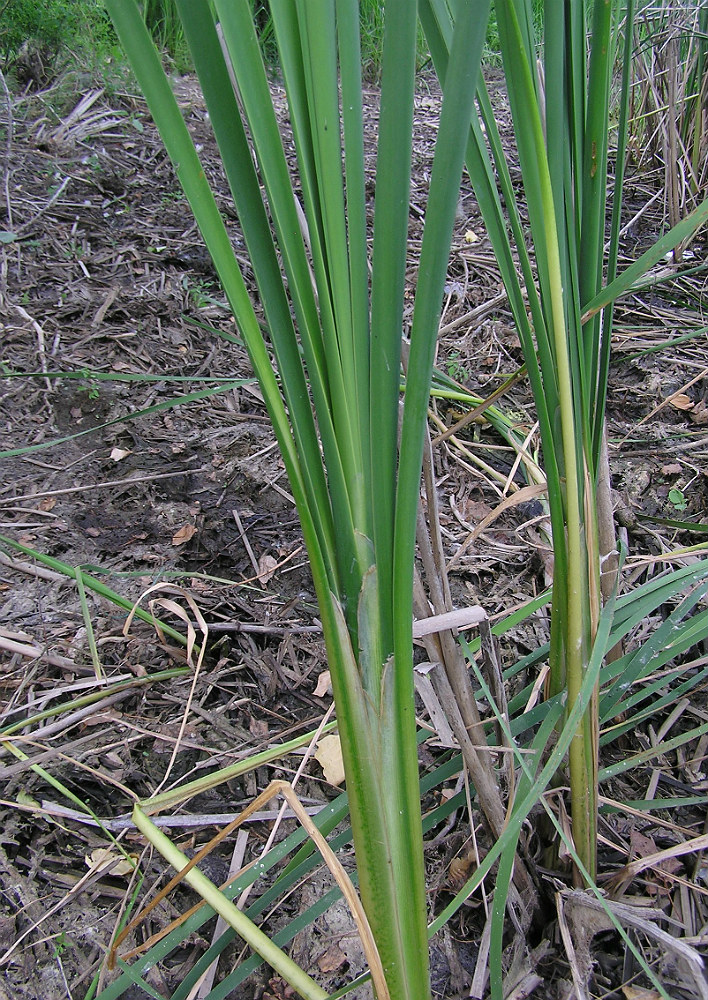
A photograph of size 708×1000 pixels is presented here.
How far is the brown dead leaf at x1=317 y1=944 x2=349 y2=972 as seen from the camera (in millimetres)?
729

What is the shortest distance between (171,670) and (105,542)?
0.33 meters

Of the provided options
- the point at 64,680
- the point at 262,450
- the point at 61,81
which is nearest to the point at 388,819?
the point at 64,680

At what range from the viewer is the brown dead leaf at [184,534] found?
3.98 feet

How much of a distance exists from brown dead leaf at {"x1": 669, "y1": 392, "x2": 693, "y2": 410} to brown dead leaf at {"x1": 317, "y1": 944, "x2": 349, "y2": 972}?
49.2 inches

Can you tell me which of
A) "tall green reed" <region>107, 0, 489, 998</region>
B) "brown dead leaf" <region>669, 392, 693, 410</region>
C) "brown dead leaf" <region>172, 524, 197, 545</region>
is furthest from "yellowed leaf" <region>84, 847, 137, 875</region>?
"brown dead leaf" <region>669, 392, 693, 410</region>

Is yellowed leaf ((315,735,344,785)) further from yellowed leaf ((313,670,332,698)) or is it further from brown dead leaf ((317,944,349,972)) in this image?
brown dead leaf ((317,944,349,972))

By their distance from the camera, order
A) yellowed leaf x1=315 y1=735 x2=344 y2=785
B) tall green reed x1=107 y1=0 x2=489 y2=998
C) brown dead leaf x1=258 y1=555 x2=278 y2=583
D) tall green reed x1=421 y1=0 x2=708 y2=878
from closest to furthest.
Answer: tall green reed x1=107 y1=0 x2=489 y2=998 → tall green reed x1=421 y1=0 x2=708 y2=878 → yellowed leaf x1=315 y1=735 x2=344 y2=785 → brown dead leaf x1=258 y1=555 x2=278 y2=583

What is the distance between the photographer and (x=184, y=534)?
4.02 ft

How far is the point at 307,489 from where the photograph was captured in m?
0.48

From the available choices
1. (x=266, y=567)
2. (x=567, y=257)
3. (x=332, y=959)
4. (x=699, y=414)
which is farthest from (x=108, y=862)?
(x=699, y=414)

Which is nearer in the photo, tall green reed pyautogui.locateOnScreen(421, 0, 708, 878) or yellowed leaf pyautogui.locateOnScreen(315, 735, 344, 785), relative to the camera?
tall green reed pyautogui.locateOnScreen(421, 0, 708, 878)

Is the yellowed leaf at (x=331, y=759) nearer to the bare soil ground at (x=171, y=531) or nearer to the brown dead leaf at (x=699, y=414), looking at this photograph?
the bare soil ground at (x=171, y=531)

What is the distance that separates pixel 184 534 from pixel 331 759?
514 mm

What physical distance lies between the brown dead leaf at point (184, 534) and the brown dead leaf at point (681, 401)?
3.47ft
